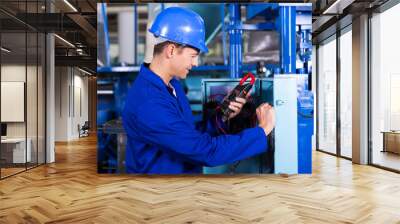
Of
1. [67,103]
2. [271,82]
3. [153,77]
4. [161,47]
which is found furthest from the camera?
[67,103]

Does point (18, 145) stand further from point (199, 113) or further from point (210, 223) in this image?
point (210, 223)

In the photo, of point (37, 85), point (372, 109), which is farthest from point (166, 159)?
point (372, 109)

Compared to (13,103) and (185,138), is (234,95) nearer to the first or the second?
(185,138)

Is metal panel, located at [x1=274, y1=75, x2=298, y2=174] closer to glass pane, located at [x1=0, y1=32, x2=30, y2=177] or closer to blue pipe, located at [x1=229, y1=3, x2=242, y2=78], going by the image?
blue pipe, located at [x1=229, y1=3, x2=242, y2=78]

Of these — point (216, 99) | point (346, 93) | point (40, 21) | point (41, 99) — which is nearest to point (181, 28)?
point (216, 99)

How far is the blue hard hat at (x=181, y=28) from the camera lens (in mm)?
4422

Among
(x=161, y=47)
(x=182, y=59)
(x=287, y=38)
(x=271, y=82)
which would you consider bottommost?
(x=271, y=82)

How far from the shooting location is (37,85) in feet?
22.9

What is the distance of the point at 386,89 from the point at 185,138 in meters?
4.09

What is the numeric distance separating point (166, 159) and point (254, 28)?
84.9 inches

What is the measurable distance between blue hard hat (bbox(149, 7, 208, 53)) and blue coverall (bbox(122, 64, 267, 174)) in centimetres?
46

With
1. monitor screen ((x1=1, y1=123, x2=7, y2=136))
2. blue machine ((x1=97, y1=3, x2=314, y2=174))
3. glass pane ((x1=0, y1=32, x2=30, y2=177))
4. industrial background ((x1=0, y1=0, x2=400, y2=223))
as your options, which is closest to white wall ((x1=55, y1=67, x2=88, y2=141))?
industrial background ((x1=0, y1=0, x2=400, y2=223))

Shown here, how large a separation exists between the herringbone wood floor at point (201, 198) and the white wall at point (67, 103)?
7930 millimetres

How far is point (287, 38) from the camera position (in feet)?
18.2
